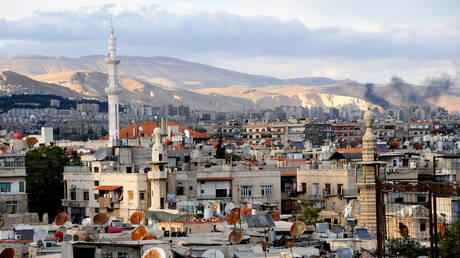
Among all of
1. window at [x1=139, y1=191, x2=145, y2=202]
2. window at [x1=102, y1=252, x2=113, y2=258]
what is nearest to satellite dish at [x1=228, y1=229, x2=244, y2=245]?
window at [x1=102, y1=252, x2=113, y2=258]

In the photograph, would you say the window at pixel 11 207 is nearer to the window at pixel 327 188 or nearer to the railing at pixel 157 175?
the railing at pixel 157 175

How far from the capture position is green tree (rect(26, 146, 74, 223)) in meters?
41.8

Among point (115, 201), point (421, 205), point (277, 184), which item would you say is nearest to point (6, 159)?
point (115, 201)

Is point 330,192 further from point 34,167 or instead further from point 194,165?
point 34,167

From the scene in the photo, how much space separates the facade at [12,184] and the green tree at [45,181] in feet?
13.3

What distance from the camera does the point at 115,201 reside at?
122 ft

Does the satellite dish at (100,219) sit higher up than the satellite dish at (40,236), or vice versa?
the satellite dish at (100,219)

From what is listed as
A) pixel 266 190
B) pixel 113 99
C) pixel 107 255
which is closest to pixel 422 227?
pixel 107 255

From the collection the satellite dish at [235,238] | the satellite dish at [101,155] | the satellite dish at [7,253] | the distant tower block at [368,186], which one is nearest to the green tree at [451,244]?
Answer: the satellite dish at [235,238]

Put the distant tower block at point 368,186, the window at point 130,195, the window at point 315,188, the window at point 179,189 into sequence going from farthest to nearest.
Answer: the window at point 315,188 < the window at point 179,189 < the window at point 130,195 < the distant tower block at point 368,186

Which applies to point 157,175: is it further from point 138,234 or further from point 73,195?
point 138,234

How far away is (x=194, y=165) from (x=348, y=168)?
5638 millimetres

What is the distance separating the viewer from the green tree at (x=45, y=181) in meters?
41.8

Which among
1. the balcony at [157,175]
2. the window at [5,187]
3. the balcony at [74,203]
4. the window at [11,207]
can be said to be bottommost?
the balcony at [74,203]
